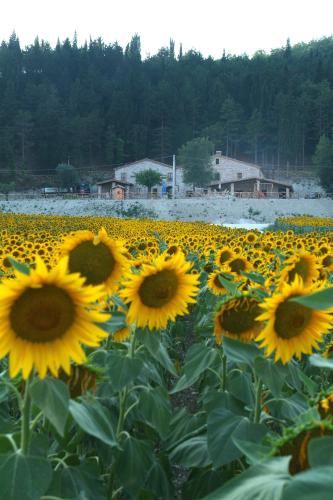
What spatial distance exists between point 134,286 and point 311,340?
53cm

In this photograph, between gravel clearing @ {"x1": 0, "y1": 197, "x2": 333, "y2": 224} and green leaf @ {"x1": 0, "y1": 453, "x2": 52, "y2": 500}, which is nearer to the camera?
green leaf @ {"x1": 0, "y1": 453, "x2": 52, "y2": 500}

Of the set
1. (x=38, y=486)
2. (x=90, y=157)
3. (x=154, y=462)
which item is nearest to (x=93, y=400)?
(x=38, y=486)

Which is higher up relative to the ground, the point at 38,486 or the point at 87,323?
the point at 87,323

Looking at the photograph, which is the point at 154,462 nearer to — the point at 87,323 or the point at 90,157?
the point at 87,323

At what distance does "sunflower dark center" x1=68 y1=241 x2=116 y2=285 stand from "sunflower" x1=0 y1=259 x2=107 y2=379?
665mm

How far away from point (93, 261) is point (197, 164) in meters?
56.0

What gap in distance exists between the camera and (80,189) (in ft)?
198

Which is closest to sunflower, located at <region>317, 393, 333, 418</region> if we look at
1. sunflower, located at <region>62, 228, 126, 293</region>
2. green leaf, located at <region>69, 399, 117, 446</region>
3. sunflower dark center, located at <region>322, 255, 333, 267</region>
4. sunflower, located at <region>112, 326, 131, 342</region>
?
green leaf, located at <region>69, 399, 117, 446</region>

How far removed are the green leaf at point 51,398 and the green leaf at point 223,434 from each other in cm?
55

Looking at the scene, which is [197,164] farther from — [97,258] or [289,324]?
[289,324]

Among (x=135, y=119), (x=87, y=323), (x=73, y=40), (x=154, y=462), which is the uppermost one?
(x=73, y=40)

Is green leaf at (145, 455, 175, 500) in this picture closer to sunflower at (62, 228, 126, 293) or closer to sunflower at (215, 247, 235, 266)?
sunflower at (62, 228, 126, 293)

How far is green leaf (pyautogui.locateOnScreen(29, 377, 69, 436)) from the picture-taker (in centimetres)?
112

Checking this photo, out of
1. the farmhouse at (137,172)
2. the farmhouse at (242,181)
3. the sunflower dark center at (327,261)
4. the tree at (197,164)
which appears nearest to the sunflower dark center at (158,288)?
the sunflower dark center at (327,261)
